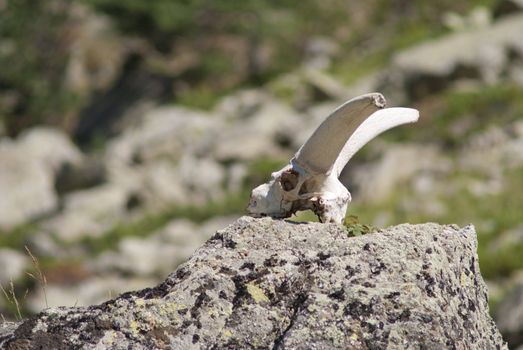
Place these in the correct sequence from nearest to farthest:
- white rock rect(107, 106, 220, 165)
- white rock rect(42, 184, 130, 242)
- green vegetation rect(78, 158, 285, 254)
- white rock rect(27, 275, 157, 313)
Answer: white rock rect(27, 275, 157, 313), green vegetation rect(78, 158, 285, 254), white rock rect(42, 184, 130, 242), white rock rect(107, 106, 220, 165)

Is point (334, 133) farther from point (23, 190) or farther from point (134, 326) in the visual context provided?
point (23, 190)

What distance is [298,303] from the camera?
15.9 feet

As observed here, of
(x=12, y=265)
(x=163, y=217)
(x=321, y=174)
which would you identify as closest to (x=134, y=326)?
(x=321, y=174)

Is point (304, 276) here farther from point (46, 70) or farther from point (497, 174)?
point (46, 70)

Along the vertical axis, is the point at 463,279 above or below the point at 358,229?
below

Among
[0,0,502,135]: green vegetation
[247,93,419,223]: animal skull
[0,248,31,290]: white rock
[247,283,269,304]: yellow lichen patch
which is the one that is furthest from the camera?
[0,0,502,135]: green vegetation

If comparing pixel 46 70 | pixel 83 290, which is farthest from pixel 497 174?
pixel 46 70

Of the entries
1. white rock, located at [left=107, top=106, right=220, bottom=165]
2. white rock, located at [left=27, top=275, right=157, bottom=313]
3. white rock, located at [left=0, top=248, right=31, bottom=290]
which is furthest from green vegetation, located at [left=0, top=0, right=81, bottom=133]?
white rock, located at [left=27, top=275, right=157, bottom=313]

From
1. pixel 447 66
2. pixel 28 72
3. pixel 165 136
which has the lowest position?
pixel 447 66

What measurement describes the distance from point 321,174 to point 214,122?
3129 cm

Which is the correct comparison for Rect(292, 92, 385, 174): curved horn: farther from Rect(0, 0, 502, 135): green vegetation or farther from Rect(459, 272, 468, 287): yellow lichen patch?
Rect(0, 0, 502, 135): green vegetation

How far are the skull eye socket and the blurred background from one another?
3.88 metres

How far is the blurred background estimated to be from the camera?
2291 cm

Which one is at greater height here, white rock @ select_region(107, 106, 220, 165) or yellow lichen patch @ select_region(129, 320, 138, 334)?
white rock @ select_region(107, 106, 220, 165)
